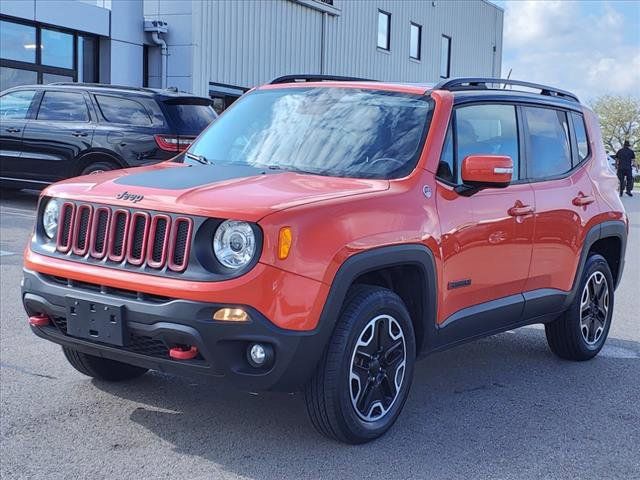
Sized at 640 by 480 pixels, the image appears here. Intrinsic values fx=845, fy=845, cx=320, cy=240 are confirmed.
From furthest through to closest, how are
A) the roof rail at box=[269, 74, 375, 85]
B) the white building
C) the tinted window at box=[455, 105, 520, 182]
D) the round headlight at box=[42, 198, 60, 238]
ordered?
the white building < the roof rail at box=[269, 74, 375, 85] < the tinted window at box=[455, 105, 520, 182] < the round headlight at box=[42, 198, 60, 238]

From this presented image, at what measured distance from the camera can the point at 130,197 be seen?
12.5 feet

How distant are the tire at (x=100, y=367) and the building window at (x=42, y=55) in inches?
530


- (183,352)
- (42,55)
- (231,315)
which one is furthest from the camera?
(42,55)

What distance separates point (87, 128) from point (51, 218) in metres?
8.26

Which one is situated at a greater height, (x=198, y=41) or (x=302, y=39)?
(x=302, y=39)

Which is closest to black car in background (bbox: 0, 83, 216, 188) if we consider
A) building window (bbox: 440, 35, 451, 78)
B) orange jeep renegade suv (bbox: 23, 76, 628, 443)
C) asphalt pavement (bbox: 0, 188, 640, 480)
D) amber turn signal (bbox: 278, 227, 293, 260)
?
asphalt pavement (bbox: 0, 188, 640, 480)

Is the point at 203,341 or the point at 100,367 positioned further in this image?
the point at 100,367

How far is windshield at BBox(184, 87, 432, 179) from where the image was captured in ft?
14.6

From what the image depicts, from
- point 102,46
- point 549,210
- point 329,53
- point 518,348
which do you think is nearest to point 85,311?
point 549,210

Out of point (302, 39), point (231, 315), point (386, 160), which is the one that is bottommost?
point (231, 315)

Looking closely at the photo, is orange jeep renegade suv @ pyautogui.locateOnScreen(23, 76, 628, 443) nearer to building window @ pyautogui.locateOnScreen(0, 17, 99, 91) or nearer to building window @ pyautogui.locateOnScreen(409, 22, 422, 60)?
building window @ pyautogui.locateOnScreen(0, 17, 99, 91)

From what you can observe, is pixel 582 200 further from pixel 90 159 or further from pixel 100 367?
pixel 90 159

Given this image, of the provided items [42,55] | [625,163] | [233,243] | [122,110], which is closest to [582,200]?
[233,243]

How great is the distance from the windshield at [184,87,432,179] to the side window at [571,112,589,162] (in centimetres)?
166
